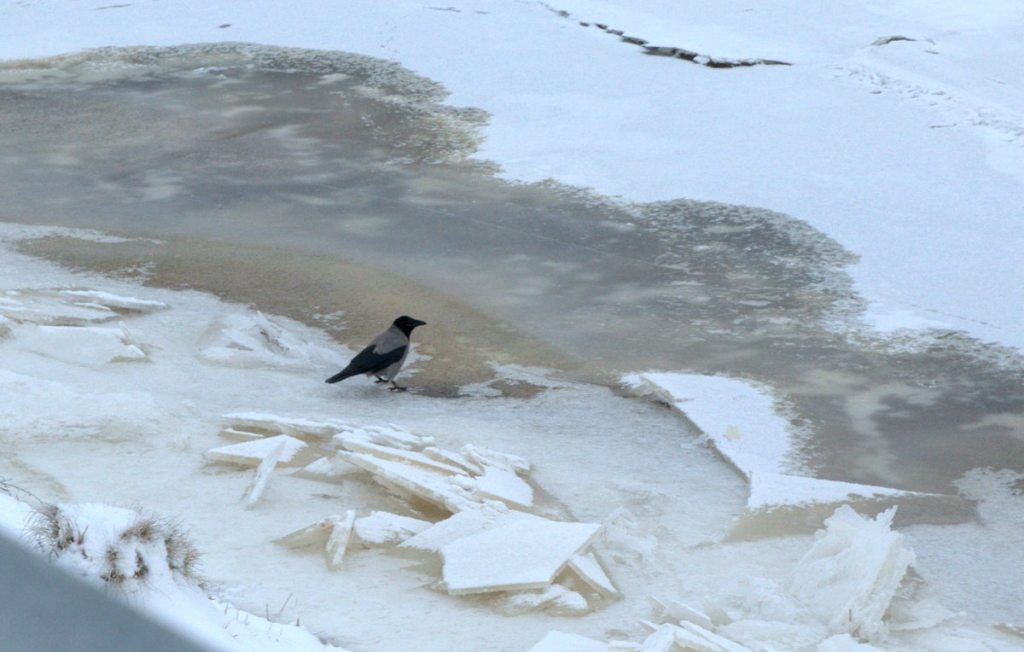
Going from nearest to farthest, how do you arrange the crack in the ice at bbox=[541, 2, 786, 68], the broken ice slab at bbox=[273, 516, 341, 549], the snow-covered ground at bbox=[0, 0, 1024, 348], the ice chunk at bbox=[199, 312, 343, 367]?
the broken ice slab at bbox=[273, 516, 341, 549] < the ice chunk at bbox=[199, 312, 343, 367] < the snow-covered ground at bbox=[0, 0, 1024, 348] < the crack in the ice at bbox=[541, 2, 786, 68]

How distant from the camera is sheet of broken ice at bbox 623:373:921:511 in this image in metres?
4.72

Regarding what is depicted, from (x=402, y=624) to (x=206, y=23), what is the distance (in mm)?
13998

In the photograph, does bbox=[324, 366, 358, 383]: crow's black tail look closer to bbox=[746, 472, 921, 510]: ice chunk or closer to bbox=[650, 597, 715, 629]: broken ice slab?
bbox=[746, 472, 921, 510]: ice chunk

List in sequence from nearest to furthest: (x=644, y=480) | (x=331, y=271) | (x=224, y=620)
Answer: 1. (x=224, y=620)
2. (x=644, y=480)
3. (x=331, y=271)

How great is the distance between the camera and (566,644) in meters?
3.22

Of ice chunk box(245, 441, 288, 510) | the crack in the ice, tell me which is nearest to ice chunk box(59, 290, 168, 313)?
ice chunk box(245, 441, 288, 510)

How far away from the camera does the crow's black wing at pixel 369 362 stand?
579 cm

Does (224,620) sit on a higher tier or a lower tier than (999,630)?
higher

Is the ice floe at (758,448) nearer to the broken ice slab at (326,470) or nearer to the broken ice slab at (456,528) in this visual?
the broken ice slab at (456,528)

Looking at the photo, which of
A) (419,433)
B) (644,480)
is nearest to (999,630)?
(644,480)

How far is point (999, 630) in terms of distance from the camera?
12.5ft

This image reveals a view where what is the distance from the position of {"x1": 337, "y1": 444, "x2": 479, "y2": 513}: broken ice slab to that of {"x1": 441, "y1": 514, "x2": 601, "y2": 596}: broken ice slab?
0.33m

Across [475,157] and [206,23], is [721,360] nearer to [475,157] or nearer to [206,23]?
[475,157]

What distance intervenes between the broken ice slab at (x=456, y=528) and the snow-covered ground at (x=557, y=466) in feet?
0.04
